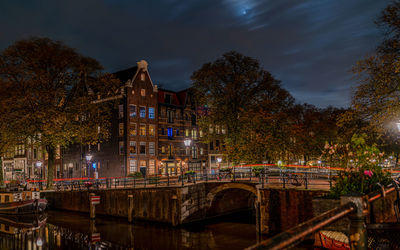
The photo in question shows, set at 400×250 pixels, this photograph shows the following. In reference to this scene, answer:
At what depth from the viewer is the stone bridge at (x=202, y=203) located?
21016mm

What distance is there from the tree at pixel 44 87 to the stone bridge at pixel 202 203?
25.4 ft

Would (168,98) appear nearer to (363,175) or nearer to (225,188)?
(225,188)

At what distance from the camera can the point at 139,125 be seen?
1955 inches

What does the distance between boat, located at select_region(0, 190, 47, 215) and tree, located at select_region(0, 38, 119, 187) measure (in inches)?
236

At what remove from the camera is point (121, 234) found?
80.3ft

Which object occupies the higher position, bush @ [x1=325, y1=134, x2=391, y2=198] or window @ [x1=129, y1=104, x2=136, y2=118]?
window @ [x1=129, y1=104, x2=136, y2=118]

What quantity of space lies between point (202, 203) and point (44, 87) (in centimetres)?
2099

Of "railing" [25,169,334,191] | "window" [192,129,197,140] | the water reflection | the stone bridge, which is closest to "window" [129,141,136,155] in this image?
"railing" [25,169,334,191]

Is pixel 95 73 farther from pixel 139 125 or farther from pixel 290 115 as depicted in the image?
pixel 290 115

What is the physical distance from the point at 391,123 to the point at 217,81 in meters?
20.9

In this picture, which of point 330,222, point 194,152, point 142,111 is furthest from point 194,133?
point 330,222

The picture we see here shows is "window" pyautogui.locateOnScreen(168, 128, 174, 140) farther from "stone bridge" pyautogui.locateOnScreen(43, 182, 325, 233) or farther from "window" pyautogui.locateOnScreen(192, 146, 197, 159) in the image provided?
"stone bridge" pyautogui.locateOnScreen(43, 182, 325, 233)

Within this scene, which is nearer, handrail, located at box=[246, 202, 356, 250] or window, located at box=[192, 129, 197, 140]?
handrail, located at box=[246, 202, 356, 250]

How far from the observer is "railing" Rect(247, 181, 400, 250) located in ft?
9.28
